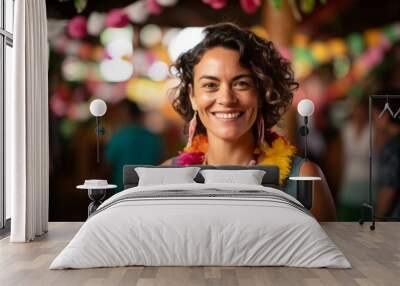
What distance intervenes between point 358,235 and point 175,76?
2.83 metres

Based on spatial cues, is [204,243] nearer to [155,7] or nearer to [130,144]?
[130,144]

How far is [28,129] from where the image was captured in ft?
20.9

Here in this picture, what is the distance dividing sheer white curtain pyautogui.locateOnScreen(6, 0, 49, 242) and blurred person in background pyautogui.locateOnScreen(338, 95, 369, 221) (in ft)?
11.3

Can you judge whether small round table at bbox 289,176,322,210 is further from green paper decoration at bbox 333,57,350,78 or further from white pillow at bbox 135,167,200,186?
green paper decoration at bbox 333,57,350,78

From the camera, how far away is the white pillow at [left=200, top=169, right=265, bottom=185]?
688 cm

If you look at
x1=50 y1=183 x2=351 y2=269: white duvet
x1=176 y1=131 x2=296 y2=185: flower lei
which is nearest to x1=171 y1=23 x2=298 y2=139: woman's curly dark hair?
x1=176 y1=131 x2=296 y2=185: flower lei

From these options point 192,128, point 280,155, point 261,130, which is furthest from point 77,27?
point 280,155

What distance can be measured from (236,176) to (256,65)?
4.89 ft

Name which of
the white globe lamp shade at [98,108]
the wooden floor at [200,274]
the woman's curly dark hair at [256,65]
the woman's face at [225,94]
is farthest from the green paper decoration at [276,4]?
the wooden floor at [200,274]

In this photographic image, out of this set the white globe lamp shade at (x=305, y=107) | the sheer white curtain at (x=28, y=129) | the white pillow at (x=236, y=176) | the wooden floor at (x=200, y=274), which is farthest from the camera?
the white globe lamp shade at (x=305, y=107)

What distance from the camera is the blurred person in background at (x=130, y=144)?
308 inches

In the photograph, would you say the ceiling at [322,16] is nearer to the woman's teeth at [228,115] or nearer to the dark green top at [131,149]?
the woman's teeth at [228,115]

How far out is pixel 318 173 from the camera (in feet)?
25.4

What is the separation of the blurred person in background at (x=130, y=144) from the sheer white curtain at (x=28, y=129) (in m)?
1.13
